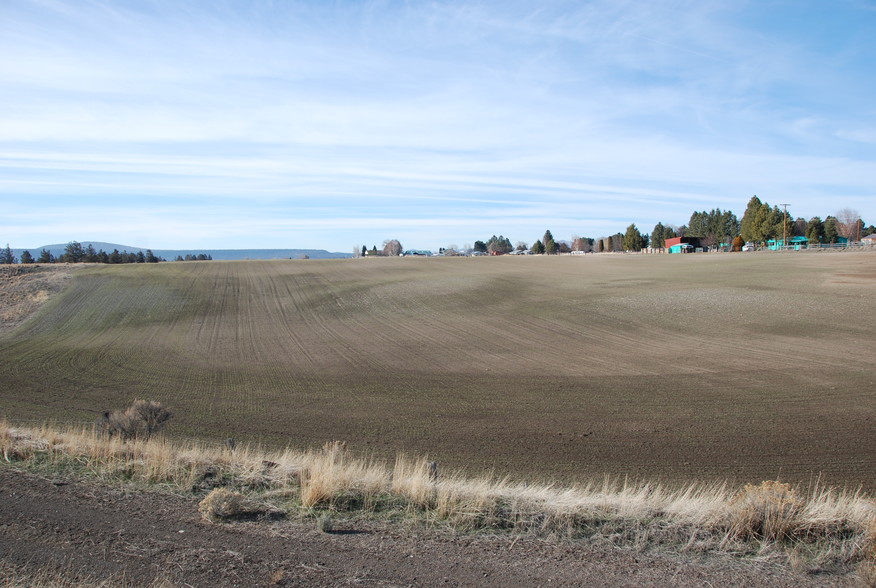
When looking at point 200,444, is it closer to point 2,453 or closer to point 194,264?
point 2,453

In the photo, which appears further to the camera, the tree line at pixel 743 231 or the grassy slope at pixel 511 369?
the tree line at pixel 743 231

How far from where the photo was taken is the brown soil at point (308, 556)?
18.6 ft

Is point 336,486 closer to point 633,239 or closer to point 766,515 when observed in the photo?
point 766,515

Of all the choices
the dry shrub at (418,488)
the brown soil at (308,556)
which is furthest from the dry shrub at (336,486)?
the brown soil at (308,556)

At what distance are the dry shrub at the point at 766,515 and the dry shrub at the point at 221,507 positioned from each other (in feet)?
19.3

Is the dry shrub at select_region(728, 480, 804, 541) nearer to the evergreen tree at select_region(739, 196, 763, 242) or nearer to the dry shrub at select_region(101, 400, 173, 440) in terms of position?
the dry shrub at select_region(101, 400, 173, 440)

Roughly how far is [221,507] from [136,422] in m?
6.01

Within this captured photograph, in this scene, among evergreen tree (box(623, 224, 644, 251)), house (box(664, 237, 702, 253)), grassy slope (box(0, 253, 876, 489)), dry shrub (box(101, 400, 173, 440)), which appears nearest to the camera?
dry shrub (box(101, 400, 173, 440))

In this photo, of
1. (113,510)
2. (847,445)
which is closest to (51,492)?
(113,510)

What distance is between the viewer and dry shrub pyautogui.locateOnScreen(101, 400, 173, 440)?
466 inches

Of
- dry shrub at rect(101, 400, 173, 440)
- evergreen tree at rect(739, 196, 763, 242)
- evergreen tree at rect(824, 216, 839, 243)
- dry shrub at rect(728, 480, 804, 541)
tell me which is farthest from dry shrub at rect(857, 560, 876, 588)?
evergreen tree at rect(824, 216, 839, 243)

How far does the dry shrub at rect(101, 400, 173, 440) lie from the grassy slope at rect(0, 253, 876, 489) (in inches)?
117

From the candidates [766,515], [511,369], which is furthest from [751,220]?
[766,515]

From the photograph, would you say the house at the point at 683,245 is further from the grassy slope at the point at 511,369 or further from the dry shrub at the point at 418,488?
the dry shrub at the point at 418,488
